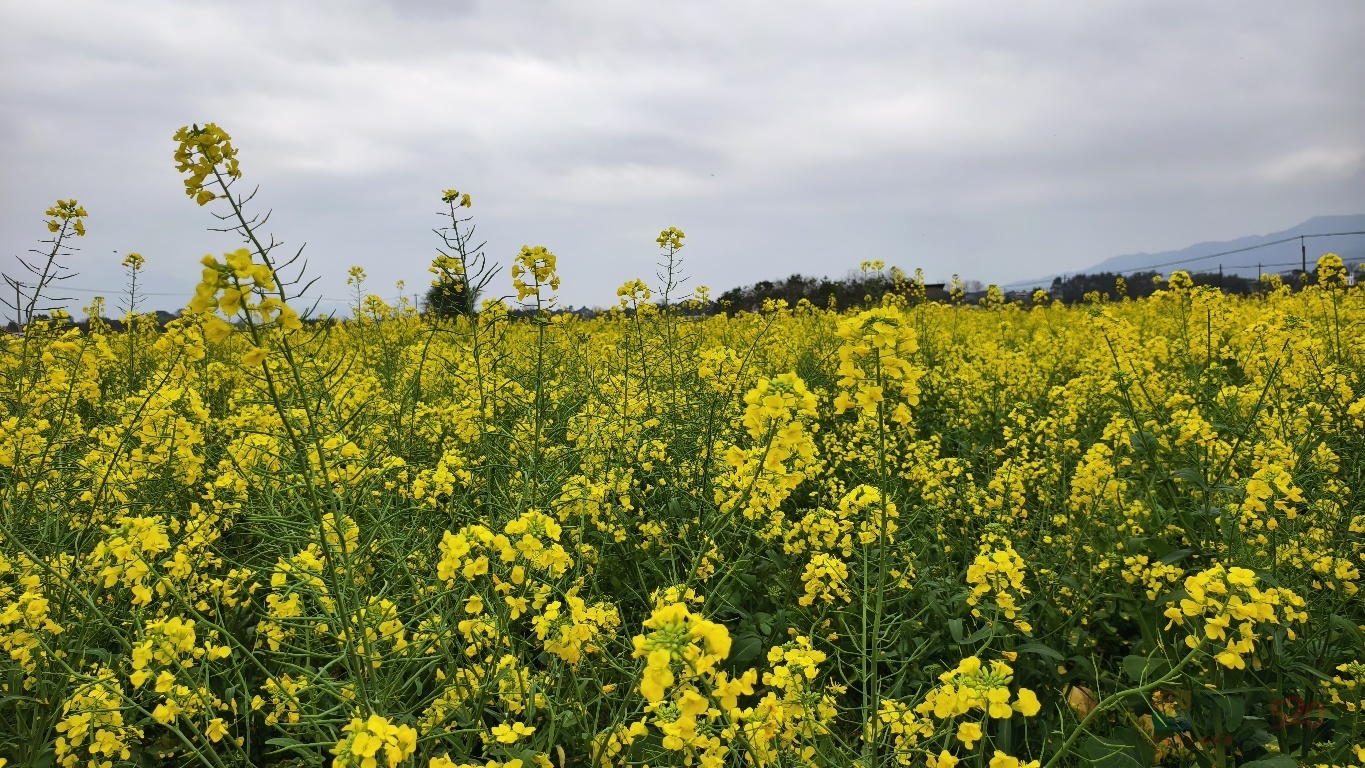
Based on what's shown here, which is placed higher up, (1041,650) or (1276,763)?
(1041,650)

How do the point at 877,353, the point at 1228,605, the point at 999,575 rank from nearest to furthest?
the point at 1228,605
the point at 877,353
the point at 999,575

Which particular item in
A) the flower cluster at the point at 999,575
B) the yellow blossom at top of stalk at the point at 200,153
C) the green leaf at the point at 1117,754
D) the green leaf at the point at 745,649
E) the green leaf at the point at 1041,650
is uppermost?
the yellow blossom at top of stalk at the point at 200,153

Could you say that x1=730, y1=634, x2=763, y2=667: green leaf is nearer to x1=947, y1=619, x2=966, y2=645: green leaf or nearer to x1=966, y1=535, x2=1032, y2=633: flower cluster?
x1=947, y1=619, x2=966, y2=645: green leaf

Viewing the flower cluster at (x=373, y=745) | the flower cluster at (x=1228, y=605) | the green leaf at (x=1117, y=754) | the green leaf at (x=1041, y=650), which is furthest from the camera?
the green leaf at (x=1041, y=650)

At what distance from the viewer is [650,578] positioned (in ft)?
9.73

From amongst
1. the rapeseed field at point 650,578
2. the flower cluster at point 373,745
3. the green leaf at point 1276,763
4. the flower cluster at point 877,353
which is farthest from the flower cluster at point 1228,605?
the flower cluster at point 373,745

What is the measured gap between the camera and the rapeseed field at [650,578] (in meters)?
1.56

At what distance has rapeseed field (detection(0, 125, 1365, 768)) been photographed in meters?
1.56

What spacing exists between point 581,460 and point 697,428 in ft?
2.69

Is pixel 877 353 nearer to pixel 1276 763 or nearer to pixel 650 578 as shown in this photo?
pixel 1276 763

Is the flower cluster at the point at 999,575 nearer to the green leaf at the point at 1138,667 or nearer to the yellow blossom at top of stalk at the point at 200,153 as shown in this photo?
the green leaf at the point at 1138,667

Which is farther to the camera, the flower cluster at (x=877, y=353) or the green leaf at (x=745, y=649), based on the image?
the green leaf at (x=745, y=649)

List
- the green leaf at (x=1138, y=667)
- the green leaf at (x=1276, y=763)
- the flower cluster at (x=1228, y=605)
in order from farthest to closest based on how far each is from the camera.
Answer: the green leaf at (x=1138, y=667)
the green leaf at (x=1276, y=763)
the flower cluster at (x=1228, y=605)

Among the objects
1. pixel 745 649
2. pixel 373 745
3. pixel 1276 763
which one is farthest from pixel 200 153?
pixel 1276 763
